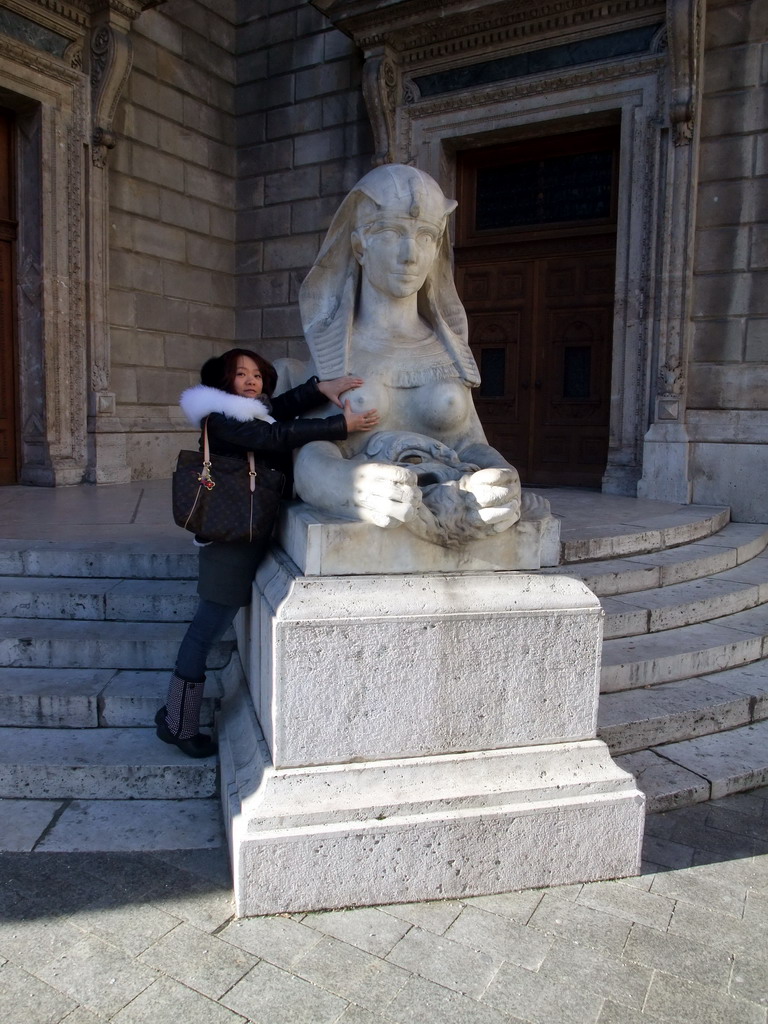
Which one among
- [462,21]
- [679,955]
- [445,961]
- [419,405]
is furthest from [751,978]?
[462,21]

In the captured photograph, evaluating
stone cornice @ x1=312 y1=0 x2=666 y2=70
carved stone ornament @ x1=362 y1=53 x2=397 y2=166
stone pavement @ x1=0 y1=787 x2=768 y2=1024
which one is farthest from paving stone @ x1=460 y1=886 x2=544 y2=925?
carved stone ornament @ x1=362 y1=53 x2=397 y2=166

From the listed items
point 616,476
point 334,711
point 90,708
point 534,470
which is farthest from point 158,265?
point 334,711

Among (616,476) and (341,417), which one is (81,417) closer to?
(616,476)

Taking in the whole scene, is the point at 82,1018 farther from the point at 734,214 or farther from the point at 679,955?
the point at 734,214

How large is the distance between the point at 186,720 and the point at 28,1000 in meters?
1.06

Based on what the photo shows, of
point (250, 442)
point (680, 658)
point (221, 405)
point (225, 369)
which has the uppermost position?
point (225, 369)

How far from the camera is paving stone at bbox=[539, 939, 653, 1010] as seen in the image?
6.38 ft

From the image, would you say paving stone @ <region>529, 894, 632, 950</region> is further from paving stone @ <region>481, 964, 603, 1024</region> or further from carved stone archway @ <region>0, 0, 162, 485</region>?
carved stone archway @ <region>0, 0, 162, 485</region>

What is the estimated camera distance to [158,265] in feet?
27.5

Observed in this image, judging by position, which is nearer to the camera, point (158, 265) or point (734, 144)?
point (734, 144)

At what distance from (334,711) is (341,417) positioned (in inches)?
35.8

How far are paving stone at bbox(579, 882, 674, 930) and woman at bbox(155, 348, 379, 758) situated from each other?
1.33m

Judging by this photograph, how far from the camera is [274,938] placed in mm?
2121

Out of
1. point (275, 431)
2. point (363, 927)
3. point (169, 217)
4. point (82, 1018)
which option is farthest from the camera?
point (169, 217)
